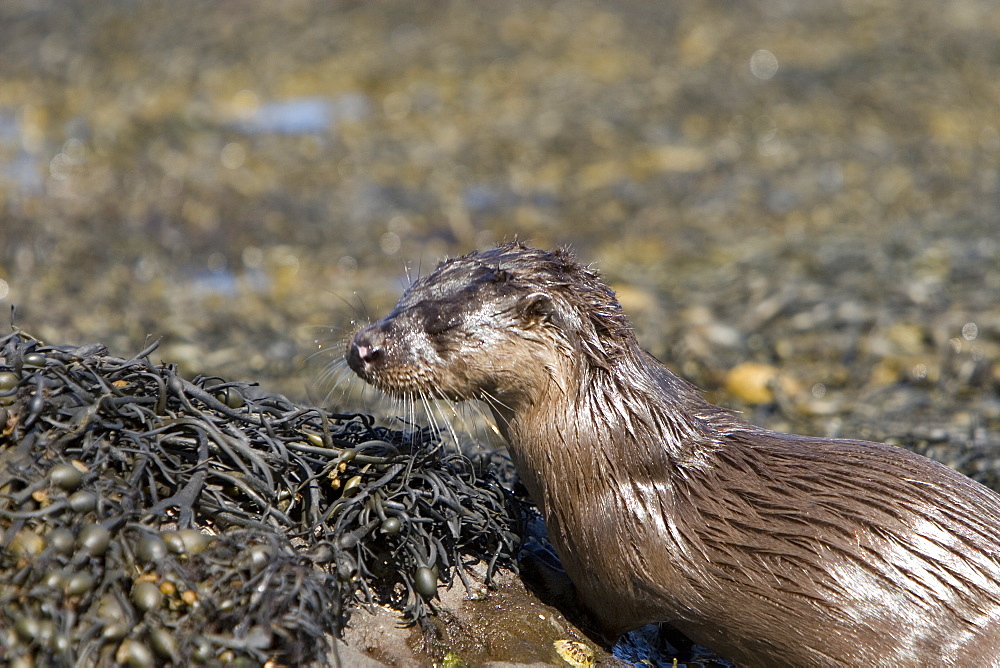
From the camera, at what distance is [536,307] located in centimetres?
283

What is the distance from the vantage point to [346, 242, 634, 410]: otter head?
2830 mm

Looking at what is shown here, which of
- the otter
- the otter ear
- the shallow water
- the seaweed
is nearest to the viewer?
the seaweed

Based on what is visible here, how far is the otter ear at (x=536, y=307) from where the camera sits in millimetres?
2822

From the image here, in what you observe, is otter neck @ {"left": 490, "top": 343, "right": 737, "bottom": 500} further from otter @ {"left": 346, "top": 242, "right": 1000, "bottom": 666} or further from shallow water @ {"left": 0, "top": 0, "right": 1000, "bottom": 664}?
shallow water @ {"left": 0, "top": 0, "right": 1000, "bottom": 664}

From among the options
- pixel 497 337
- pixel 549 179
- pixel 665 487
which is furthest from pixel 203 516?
pixel 549 179

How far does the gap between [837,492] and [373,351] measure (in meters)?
1.31

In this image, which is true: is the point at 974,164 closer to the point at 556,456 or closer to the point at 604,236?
the point at 604,236

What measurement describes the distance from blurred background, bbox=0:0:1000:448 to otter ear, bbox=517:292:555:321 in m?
2.22

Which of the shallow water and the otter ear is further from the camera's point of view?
the shallow water

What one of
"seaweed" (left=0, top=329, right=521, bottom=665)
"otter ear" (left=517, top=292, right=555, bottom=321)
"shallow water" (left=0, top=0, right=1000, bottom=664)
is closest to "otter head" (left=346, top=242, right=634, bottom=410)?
"otter ear" (left=517, top=292, right=555, bottom=321)

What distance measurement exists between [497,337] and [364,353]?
1.23 feet

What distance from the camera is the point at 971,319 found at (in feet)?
18.6

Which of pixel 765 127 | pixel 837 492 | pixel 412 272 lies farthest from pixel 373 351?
pixel 765 127

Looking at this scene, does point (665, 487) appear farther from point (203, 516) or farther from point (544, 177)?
point (544, 177)
